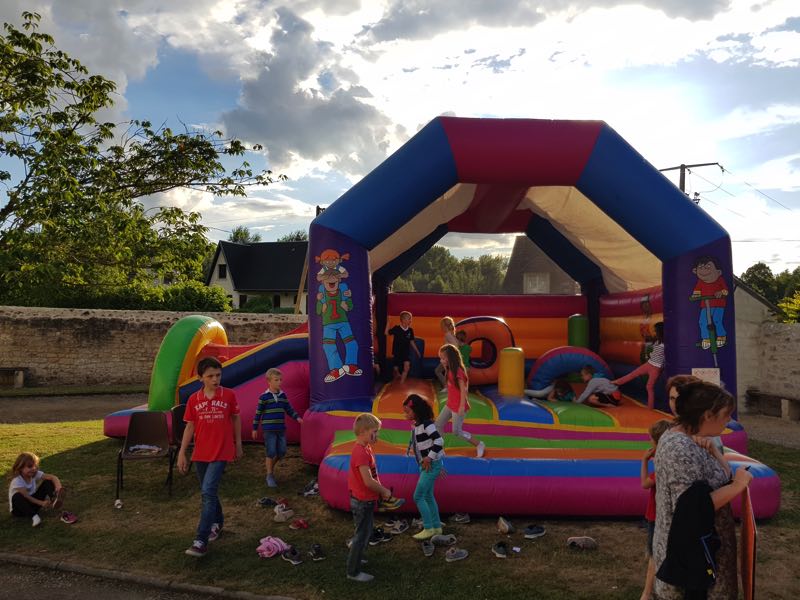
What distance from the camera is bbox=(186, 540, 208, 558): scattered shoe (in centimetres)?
420

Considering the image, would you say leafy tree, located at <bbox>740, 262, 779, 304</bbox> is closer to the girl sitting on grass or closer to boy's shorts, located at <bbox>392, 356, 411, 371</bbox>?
boy's shorts, located at <bbox>392, 356, 411, 371</bbox>

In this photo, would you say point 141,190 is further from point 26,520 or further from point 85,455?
point 26,520

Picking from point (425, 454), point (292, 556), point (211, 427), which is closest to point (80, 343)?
point (211, 427)

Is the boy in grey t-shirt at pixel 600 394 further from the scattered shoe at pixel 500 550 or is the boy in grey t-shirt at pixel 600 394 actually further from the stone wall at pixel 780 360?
the stone wall at pixel 780 360

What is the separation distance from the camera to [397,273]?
991cm

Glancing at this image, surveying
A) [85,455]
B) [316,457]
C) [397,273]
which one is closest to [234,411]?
[316,457]

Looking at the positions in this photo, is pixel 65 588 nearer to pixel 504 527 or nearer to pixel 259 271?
pixel 504 527

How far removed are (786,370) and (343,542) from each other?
36.1ft

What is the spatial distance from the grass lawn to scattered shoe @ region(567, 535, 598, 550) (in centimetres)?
7

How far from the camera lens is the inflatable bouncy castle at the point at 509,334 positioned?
5012mm

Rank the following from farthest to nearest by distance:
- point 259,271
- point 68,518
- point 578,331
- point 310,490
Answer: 1. point 259,271
2. point 578,331
3. point 310,490
4. point 68,518

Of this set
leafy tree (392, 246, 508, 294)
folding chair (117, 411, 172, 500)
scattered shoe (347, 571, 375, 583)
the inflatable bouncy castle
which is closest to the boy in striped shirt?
the inflatable bouncy castle

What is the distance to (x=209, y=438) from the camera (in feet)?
13.9

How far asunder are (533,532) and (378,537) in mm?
1174
